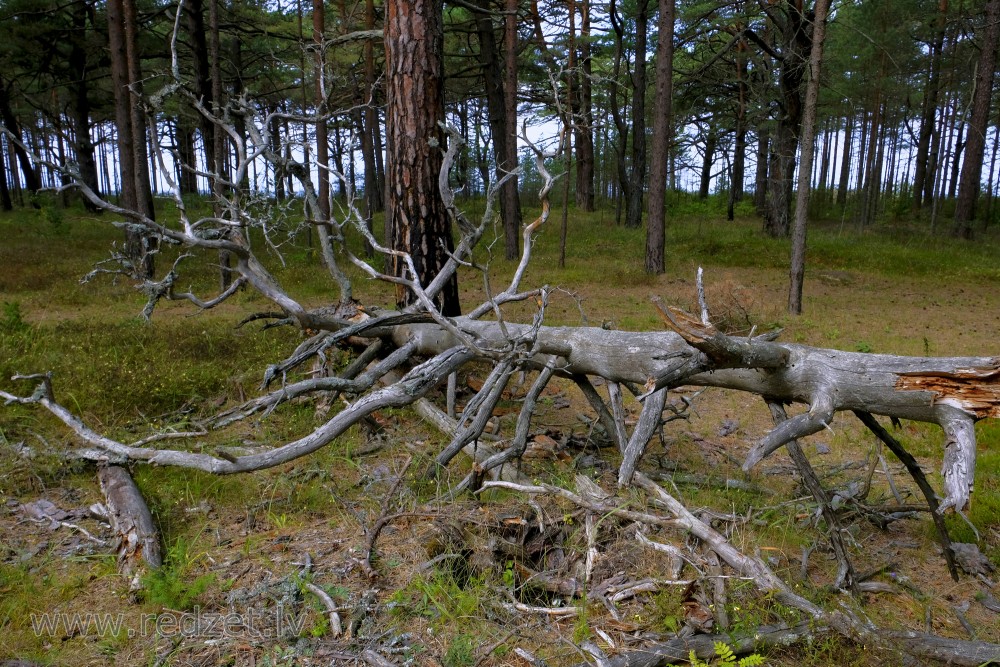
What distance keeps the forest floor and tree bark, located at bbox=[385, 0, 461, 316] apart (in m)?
1.48

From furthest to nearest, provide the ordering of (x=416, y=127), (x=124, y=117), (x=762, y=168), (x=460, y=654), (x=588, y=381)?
(x=762, y=168)
(x=124, y=117)
(x=416, y=127)
(x=588, y=381)
(x=460, y=654)

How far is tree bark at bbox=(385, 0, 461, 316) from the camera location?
6090mm

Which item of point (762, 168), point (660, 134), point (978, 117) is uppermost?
point (978, 117)

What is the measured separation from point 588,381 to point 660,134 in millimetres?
9654

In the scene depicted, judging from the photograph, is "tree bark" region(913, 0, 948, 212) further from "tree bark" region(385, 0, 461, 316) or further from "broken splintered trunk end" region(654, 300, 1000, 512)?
"broken splintered trunk end" region(654, 300, 1000, 512)

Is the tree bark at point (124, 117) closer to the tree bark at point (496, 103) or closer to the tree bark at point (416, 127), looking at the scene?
the tree bark at point (496, 103)

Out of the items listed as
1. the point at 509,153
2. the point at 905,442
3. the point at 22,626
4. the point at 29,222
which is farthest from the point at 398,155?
the point at 29,222

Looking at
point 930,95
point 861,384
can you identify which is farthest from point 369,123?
point 930,95

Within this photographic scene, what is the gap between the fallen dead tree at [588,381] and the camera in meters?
2.79

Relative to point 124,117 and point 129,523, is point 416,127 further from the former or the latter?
point 124,117

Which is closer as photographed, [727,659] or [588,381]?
[727,659]

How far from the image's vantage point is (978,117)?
1778 centimetres

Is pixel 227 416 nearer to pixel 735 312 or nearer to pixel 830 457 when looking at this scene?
pixel 830 457

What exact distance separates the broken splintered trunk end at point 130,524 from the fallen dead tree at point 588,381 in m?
0.16
